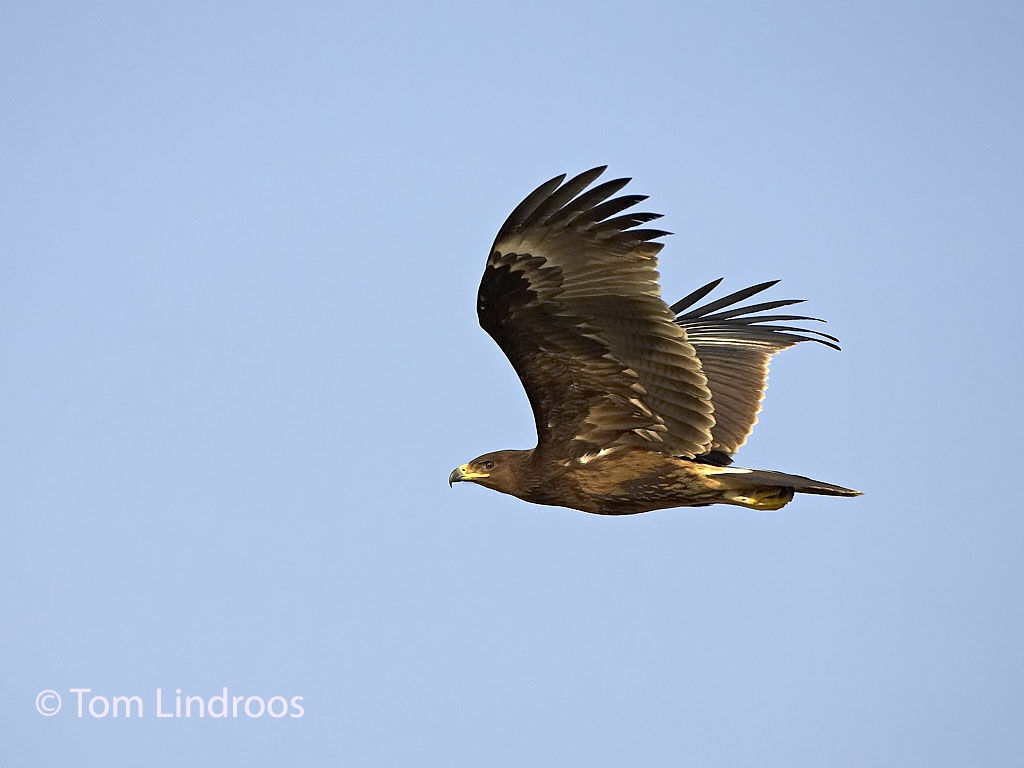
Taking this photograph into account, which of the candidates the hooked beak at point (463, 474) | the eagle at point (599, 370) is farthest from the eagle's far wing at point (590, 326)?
the hooked beak at point (463, 474)

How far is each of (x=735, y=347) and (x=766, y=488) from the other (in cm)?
211

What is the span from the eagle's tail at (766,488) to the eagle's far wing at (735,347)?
40.2 inches

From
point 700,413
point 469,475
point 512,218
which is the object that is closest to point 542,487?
point 469,475

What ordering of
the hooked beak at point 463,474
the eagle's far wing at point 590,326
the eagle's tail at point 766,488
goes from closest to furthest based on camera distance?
the eagle's far wing at point 590,326 < the eagle's tail at point 766,488 < the hooked beak at point 463,474

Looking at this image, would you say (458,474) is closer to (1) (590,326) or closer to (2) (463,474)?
(2) (463,474)

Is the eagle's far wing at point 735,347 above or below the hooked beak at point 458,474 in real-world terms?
above

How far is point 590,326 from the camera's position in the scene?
8.84m

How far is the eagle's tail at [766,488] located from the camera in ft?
29.0

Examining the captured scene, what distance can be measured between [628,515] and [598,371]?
3.93ft

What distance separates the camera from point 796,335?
11055mm

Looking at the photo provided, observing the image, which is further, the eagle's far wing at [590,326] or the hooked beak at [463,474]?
the hooked beak at [463,474]

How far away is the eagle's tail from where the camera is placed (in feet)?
29.0

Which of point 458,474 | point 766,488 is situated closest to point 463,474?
point 458,474

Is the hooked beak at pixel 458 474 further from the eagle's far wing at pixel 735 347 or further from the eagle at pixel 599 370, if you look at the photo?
the eagle's far wing at pixel 735 347
